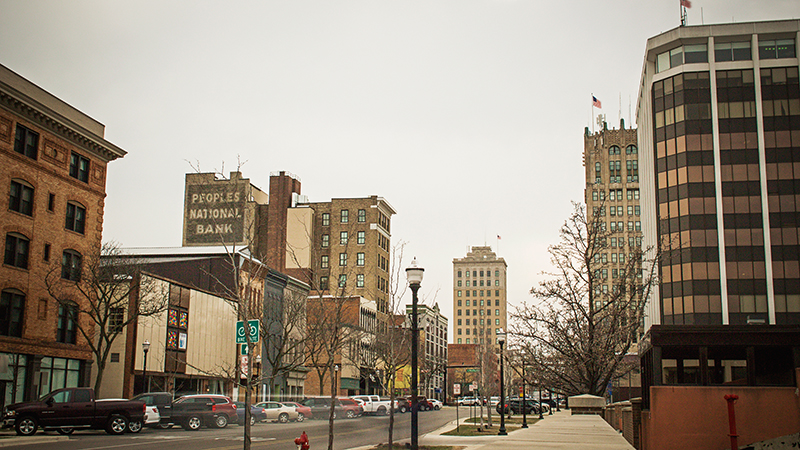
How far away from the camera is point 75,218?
140 ft

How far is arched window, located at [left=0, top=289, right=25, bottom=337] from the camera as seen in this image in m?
36.6

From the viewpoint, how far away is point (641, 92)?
284ft

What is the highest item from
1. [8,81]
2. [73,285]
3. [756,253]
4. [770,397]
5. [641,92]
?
[641,92]

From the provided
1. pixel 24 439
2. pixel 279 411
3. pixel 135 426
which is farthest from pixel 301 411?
pixel 24 439

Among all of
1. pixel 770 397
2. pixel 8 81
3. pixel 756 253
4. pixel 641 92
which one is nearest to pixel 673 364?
pixel 770 397

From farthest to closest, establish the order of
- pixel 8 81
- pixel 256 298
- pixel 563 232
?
pixel 256 298
pixel 8 81
pixel 563 232

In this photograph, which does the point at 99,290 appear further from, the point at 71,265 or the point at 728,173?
the point at 728,173

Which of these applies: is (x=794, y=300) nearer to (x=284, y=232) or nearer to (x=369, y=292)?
(x=369, y=292)

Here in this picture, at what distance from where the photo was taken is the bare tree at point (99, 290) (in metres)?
39.6

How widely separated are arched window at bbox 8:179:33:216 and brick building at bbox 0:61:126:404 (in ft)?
0.16

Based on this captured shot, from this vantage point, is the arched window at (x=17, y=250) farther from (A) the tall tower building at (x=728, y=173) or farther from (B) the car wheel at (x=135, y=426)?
(A) the tall tower building at (x=728, y=173)

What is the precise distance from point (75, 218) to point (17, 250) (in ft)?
17.0

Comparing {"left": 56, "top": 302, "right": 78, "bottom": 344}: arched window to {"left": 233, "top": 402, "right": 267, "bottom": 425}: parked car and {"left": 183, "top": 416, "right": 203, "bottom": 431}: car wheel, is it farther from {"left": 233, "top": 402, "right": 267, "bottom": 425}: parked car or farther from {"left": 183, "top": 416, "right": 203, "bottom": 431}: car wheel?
{"left": 183, "top": 416, "right": 203, "bottom": 431}: car wheel

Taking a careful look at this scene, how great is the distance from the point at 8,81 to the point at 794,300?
65.3 metres
